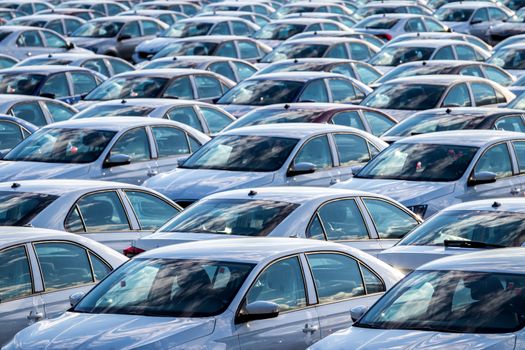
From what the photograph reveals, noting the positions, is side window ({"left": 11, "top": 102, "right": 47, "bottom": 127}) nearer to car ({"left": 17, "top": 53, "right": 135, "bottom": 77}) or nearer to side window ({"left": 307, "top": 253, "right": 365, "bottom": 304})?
car ({"left": 17, "top": 53, "right": 135, "bottom": 77})

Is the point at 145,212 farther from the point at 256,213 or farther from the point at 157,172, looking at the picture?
the point at 157,172

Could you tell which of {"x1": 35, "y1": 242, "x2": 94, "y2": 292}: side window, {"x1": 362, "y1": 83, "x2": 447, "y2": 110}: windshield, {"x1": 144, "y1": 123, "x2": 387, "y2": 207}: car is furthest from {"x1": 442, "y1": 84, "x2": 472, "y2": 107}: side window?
{"x1": 35, "y1": 242, "x2": 94, "y2": 292}: side window

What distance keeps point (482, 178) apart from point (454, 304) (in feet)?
25.0

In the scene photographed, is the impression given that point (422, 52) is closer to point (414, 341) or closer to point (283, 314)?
point (283, 314)

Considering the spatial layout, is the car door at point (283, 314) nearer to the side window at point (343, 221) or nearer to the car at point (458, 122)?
the side window at point (343, 221)

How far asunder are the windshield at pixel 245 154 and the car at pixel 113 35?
66.4ft

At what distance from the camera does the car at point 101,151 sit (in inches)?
736

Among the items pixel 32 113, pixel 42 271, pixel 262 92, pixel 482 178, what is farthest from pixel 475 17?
pixel 42 271

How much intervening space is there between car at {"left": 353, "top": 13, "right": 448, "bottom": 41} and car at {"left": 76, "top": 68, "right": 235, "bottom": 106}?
45.9 feet

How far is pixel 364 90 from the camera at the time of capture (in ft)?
87.0

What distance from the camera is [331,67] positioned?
28.9 metres

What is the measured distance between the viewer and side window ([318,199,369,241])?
1400cm

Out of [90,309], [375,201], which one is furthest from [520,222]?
[90,309]

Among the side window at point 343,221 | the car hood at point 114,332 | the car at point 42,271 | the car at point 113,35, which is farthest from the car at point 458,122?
the car at point 113,35
